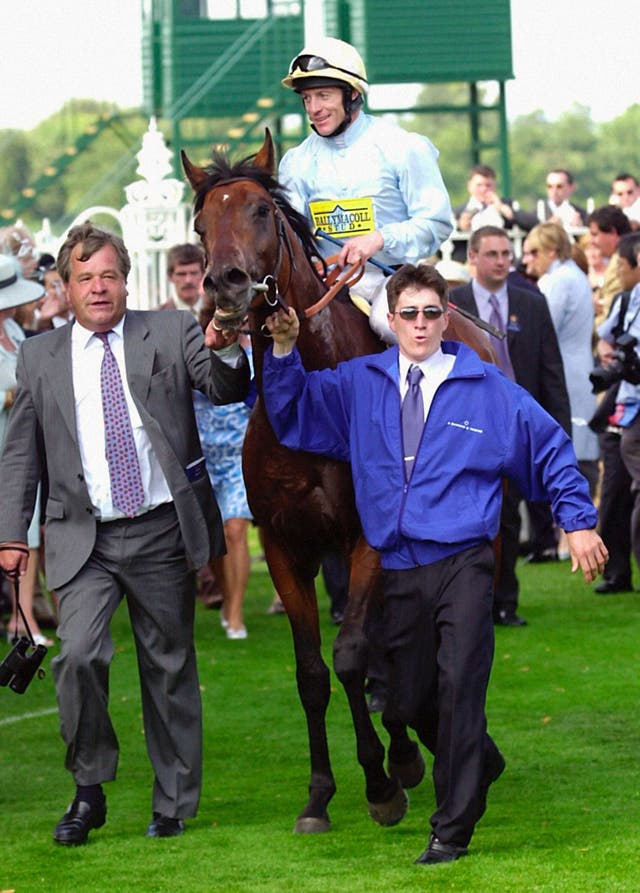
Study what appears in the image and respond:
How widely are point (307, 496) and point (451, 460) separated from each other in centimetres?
79

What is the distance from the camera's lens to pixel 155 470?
645 cm

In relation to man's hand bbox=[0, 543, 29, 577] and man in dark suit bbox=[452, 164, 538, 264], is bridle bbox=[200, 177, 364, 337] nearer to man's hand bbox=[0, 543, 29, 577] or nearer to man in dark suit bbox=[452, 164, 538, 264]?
man's hand bbox=[0, 543, 29, 577]

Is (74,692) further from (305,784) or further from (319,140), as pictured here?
(319,140)

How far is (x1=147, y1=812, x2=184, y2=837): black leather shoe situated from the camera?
653cm

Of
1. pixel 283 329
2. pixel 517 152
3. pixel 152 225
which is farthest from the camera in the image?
pixel 517 152

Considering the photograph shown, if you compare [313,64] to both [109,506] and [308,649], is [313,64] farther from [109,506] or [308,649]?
[308,649]

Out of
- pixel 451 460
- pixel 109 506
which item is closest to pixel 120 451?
pixel 109 506

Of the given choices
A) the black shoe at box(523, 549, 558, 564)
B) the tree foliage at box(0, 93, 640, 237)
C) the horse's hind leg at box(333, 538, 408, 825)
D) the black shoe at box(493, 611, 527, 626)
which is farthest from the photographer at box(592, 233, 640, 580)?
the tree foliage at box(0, 93, 640, 237)

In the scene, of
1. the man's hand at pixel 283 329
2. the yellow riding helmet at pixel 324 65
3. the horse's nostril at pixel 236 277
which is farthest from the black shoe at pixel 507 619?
the horse's nostril at pixel 236 277

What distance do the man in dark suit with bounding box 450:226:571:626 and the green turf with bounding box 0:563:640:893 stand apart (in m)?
0.49

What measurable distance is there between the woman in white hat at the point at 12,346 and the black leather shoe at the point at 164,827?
1891mm

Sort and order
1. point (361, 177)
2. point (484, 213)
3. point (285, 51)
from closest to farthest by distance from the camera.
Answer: point (361, 177) → point (484, 213) → point (285, 51)

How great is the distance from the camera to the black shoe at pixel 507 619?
11.0 meters

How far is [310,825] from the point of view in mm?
6449
